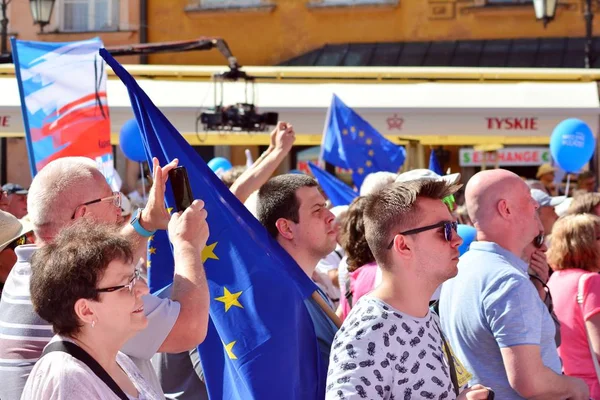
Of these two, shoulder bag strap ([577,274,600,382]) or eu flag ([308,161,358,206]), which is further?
eu flag ([308,161,358,206])

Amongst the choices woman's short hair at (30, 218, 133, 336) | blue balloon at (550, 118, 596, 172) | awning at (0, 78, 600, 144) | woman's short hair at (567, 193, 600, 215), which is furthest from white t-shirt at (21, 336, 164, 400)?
blue balloon at (550, 118, 596, 172)

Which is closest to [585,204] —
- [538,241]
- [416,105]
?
[538,241]

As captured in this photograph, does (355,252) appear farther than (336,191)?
No

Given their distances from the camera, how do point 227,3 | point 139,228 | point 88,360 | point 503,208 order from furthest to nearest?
1. point 227,3
2. point 503,208
3. point 139,228
4. point 88,360

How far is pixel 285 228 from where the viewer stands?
4387mm

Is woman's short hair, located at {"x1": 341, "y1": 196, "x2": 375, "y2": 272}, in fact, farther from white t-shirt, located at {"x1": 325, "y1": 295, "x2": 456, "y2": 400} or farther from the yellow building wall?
the yellow building wall

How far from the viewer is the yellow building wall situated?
60.4 ft

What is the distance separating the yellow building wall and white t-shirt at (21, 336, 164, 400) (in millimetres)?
16519

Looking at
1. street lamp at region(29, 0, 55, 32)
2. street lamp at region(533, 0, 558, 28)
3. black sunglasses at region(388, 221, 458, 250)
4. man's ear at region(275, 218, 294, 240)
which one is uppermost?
street lamp at region(533, 0, 558, 28)

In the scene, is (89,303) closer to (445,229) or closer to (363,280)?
(445,229)

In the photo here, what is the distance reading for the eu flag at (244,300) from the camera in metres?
3.62

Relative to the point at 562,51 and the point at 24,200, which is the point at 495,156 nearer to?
the point at 562,51

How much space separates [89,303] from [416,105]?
8.58 meters

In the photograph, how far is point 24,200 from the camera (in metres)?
8.31
